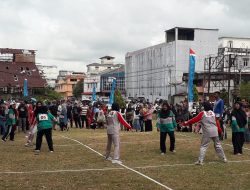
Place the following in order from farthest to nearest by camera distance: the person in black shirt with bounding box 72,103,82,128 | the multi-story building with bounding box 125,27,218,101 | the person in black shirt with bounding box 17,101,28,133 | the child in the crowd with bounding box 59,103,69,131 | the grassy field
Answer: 1. the multi-story building with bounding box 125,27,218,101
2. the person in black shirt with bounding box 72,103,82,128
3. the child in the crowd with bounding box 59,103,69,131
4. the person in black shirt with bounding box 17,101,28,133
5. the grassy field

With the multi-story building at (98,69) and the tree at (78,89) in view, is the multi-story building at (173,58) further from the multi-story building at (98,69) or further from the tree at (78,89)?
the tree at (78,89)

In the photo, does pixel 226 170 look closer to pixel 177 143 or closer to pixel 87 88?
pixel 177 143

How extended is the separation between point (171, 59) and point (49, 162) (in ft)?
262

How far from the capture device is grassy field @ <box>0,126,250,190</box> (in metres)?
9.72

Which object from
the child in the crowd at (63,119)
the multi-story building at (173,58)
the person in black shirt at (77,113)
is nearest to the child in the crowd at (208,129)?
the child in the crowd at (63,119)

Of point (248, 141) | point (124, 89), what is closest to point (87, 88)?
point (124, 89)

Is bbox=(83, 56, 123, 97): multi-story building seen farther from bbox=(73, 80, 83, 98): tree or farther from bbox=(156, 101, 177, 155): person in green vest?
bbox=(156, 101, 177, 155): person in green vest

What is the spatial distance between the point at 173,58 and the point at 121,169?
80.3m

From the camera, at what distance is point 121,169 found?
1175 cm

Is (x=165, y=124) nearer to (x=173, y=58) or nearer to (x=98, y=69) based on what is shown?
(x=173, y=58)

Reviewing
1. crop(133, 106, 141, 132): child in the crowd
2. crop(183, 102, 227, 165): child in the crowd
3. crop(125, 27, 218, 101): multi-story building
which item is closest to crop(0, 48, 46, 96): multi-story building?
crop(125, 27, 218, 101): multi-story building

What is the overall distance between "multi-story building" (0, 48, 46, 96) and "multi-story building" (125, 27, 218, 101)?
2444 cm

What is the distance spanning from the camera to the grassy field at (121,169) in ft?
31.9

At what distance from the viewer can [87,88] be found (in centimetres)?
14725
